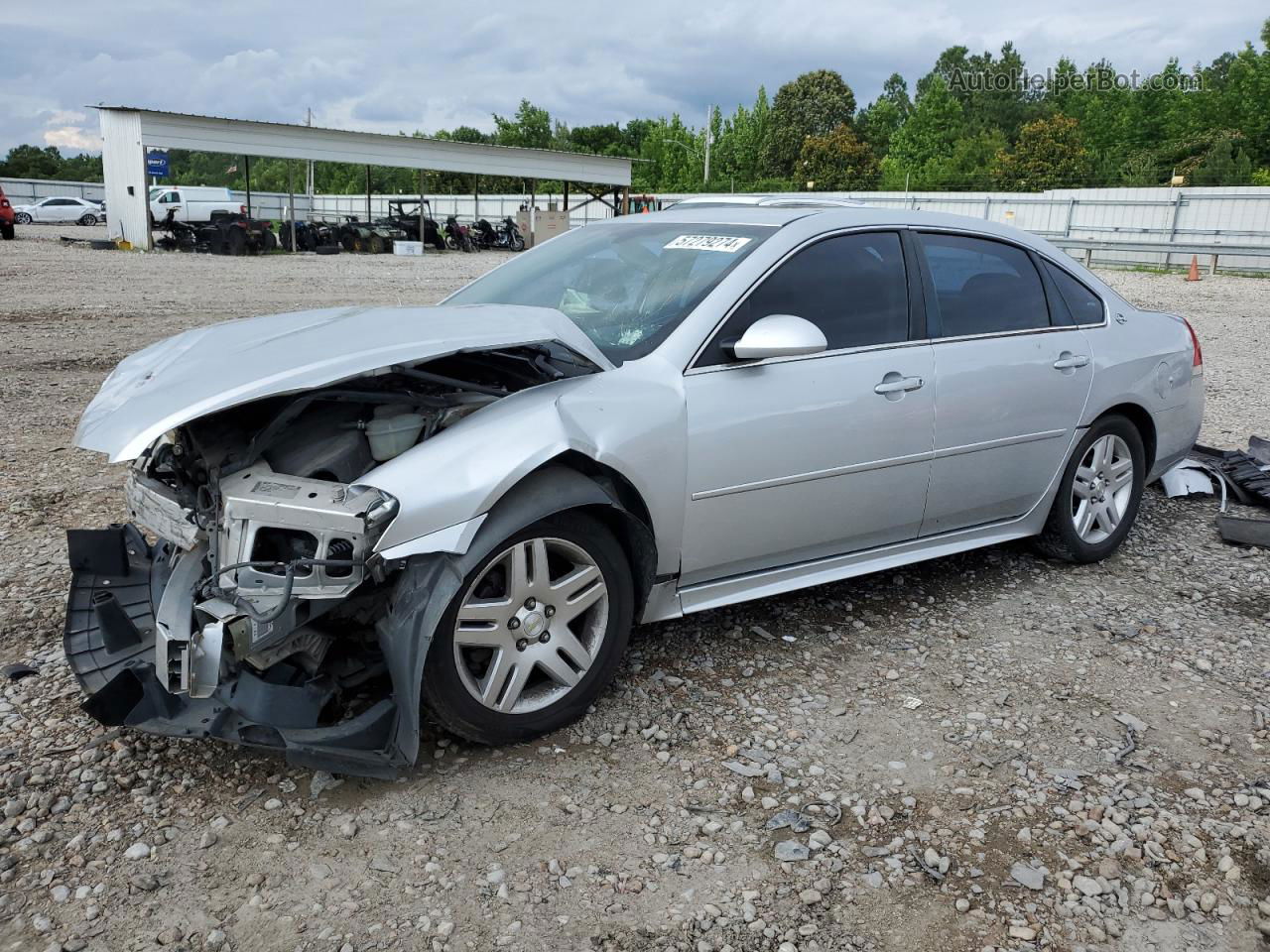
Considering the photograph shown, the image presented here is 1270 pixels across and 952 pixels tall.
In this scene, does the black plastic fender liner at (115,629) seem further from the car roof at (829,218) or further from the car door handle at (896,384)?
the car door handle at (896,384)

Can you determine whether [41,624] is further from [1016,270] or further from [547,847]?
[1016,270]

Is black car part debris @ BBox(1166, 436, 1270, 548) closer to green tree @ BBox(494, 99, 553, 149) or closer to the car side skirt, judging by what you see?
the car side skirt

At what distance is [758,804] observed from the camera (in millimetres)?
A: 2992

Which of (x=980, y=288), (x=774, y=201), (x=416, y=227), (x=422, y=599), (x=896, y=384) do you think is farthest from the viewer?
(x=416, y=227)

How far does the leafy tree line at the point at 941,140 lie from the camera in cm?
4959

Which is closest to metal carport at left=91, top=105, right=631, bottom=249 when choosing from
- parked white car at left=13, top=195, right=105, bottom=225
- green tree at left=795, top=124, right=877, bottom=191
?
parked white car at left=13, top=195, right=105, bottom=225

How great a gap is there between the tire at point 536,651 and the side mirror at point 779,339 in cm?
80

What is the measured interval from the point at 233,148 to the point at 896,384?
29871 millimetres

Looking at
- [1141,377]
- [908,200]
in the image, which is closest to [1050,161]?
[908,200]

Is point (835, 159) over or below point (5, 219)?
over

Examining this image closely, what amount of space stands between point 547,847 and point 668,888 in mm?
354

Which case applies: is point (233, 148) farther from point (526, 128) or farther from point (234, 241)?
point (526, 128)

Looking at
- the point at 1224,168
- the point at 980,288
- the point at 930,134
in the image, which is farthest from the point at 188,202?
A: the point at 930,134

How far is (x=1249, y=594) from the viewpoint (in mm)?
4781
